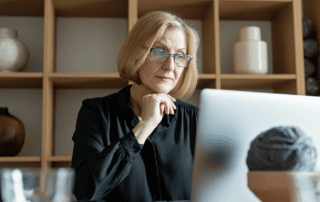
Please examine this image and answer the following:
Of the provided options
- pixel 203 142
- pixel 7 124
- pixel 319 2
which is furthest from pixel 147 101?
pixel 319 2

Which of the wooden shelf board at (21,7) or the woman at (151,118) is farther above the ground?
the wooden shelf board at (21,7)

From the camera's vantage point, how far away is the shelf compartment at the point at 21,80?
→ 6.42ft

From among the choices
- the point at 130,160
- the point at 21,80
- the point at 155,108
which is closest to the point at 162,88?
the point at 155,108

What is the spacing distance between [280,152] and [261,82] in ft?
5.50

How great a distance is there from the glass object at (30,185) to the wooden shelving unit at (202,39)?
1464mm

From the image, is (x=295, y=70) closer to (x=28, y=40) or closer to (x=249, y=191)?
(x=249, y=191)

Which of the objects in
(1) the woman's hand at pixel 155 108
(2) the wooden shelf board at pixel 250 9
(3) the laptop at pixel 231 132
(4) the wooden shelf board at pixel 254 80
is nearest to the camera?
(3) the laptop at pixel 231 132

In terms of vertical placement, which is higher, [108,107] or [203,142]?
[108,107]

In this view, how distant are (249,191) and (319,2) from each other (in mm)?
2095

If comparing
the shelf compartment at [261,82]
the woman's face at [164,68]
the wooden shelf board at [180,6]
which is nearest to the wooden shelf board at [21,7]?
the wooden shelf board at [180,6]

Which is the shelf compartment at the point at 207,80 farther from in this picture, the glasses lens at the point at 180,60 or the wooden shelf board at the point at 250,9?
the glasses lens at the point at 180,60

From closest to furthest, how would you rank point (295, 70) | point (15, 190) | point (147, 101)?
point (15, 190) → point (147, 101) → point (295, 70)

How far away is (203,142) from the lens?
0.64 metres

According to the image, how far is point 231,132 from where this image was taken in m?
0.64
